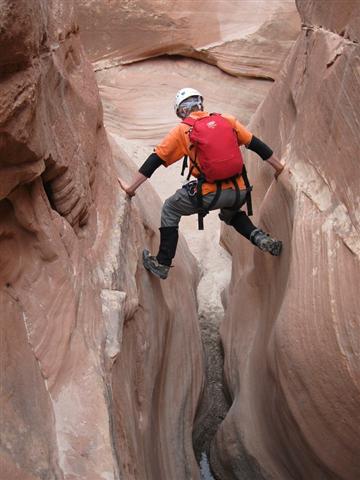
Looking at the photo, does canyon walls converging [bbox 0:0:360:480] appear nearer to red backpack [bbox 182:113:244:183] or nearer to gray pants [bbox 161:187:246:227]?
gray pants [bbox 161:187:246:227]

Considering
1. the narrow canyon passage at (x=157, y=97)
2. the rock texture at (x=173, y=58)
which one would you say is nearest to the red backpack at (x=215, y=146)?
the narrow canyon passage at (x=157, y=97)

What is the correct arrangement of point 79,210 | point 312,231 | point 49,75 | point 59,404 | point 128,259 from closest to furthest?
point 59,404
point 49,75
point 79,210
point 312,231
point 128,259

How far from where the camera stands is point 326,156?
11.1ft

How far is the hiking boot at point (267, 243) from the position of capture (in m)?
3.84

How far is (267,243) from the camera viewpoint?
384 centimetres

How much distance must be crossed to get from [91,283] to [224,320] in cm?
236

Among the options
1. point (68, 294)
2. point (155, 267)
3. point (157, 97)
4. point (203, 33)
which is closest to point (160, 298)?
point (155, 267)

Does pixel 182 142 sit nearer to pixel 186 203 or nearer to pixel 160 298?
pixel 186 203

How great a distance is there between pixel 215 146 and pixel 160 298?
3.62 ft

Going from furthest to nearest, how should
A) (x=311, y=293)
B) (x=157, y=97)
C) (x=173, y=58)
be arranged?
1. (x=173, y=58)
2. (x=157, y=97)
3. (x=311, y=293)

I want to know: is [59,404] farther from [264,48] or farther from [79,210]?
[264,48]

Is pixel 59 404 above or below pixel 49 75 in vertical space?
below

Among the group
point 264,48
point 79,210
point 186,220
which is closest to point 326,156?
point 79,210

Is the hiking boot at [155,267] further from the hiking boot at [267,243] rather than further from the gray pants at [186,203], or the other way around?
the hiking boot at [267,243]
